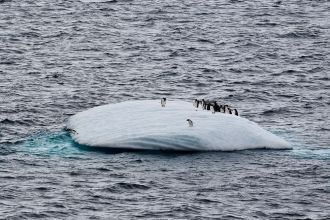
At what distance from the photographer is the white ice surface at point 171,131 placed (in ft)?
229

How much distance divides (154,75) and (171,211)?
1557 inches

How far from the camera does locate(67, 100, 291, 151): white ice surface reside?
2749 inches

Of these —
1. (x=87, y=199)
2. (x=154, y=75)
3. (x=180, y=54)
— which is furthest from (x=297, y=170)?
(x=180, y=54)

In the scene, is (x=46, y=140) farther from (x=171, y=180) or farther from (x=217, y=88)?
(x=217, y=88)

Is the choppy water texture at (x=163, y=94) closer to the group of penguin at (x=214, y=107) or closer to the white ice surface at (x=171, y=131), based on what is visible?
the white ice surface at (x=171, y=131)

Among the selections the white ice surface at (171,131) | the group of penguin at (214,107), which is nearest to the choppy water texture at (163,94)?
the white ice surface at (171,131)

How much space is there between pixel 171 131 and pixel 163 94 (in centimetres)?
1989

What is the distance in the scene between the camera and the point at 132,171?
6594cm

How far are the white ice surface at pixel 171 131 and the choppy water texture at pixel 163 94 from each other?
87cm

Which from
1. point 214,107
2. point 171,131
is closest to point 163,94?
point 214,107

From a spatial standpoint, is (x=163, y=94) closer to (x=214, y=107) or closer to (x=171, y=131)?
(x=214, y=107)

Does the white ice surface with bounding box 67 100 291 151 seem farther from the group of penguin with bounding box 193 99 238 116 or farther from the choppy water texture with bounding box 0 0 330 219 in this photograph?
the choppy water texture with bounding box 0 0 330 219

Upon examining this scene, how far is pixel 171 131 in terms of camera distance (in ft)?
230

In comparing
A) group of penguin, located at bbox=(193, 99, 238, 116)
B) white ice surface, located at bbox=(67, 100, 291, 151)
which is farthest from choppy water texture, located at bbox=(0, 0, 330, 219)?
group of penguin, located at bbox=(193, 99, 238, 116)
